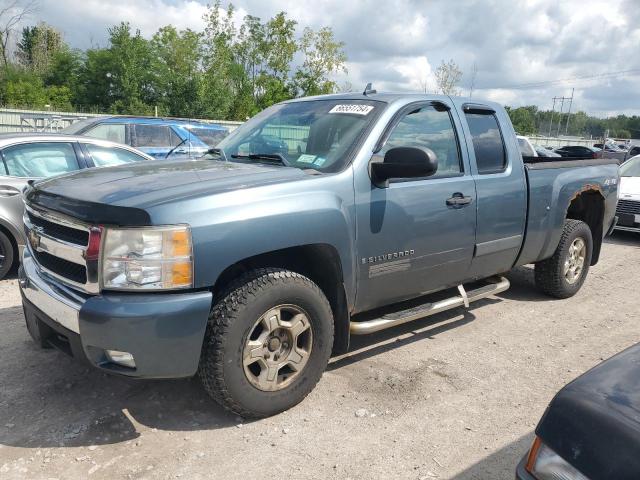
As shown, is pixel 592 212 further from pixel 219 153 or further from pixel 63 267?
pixel 63 267

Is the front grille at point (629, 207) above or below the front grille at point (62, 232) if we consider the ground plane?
below

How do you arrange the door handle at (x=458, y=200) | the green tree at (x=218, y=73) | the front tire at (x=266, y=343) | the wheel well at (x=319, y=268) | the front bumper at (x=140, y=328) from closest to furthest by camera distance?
the front bumper at (x=140, y=328)
the front tire at (x=266, y=343)
the wheel well at (x=319, y=268)
the door handle at (x=458, y=200)
the green tree at (x=218, y=73)

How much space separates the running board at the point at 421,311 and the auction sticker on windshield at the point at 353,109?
1.43 metres

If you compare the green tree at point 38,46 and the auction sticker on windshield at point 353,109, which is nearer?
the auction sticker on windshield at point 353,109

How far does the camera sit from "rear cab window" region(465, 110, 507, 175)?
4320 millimetres

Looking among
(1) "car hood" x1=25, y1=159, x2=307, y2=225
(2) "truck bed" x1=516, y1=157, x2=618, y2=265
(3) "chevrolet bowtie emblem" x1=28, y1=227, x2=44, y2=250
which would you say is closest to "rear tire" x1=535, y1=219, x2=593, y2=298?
(2) "truck bed" x1=516, y1=157, x2=618, y2=265

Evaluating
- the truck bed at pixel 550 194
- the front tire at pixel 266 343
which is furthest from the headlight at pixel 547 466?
the truck bed at pixel 550 194

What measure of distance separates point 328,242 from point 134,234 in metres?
1.11

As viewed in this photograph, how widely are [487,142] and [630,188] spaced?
6655 mm

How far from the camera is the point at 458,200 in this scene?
3.95 meters

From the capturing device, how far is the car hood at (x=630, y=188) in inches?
368

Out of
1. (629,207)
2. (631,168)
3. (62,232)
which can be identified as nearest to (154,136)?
(62,232)

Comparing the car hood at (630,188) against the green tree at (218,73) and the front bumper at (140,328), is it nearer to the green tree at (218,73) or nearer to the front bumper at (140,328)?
the front bumper at (140,328)

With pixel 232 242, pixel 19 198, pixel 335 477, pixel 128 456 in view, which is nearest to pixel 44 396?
pixel 128 456
